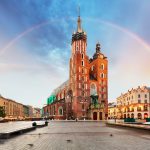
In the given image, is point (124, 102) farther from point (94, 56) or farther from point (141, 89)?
point (94, 56)

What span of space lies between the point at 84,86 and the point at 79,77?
5.04 m

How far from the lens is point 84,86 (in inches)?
5020

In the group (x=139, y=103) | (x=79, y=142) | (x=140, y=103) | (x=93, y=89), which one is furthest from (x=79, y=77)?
(x=79, y=142)

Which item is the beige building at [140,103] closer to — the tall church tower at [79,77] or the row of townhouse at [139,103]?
the row of townhouse at [139,103]

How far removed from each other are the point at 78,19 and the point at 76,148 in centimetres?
13721

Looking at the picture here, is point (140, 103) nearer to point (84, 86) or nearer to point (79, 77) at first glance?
point (84, 86)

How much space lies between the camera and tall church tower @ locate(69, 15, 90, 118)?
125 metres

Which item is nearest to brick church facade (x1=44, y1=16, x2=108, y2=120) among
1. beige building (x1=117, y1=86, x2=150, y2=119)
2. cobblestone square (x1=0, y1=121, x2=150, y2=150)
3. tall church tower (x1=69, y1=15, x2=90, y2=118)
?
tall church tower (x1=69, y1=15, x2=90, y2=118)

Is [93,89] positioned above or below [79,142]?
above

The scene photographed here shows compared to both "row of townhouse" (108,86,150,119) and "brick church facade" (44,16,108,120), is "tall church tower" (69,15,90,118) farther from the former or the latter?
"row of townhouse" (108,86,150,119)

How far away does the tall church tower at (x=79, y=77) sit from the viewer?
124562mm

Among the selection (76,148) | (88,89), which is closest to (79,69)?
(88,89)

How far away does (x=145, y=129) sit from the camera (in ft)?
88.6

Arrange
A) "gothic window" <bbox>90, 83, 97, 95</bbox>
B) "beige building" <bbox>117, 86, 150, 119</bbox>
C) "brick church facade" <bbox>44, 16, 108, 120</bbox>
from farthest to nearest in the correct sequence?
"beige building" <bbox>117, 86, 150, 119</bbox> < "gothic window" <bbox>90, 83, 97, 95</bbox> < "brick church facade" <bbox>44, 16, 108, 120</bbox>
